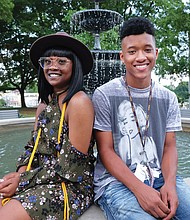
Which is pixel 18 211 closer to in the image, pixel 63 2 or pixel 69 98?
pixel 69 98

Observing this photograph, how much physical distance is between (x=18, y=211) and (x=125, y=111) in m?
0.89

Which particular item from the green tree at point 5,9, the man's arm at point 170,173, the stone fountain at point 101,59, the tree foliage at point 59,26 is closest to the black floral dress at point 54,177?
the man's arm at point 170,173

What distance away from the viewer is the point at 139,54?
1924 mm

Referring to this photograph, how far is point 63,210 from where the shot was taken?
1.70 meters

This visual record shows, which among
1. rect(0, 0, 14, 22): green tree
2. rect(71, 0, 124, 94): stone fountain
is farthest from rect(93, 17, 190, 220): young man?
rect(0, 0, 14, 22): green tree

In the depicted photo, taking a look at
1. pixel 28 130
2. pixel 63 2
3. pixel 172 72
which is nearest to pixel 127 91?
pixel 28 130

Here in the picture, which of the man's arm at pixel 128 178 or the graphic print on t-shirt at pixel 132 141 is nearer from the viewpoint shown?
the man's arm at pixel 128 178

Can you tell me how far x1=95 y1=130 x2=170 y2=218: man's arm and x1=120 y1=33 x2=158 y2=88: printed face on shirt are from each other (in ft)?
1.47

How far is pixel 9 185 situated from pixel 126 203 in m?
0.71

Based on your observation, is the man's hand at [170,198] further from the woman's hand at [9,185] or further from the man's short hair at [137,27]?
the man's short hair at [137,27]

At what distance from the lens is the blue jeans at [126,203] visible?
1608mm

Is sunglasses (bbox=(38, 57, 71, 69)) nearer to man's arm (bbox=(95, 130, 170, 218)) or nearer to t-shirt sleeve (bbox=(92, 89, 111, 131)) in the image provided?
t-shirt sleeve (bbox=(92, 89, 111, 131))

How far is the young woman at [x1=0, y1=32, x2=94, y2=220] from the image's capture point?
169cm

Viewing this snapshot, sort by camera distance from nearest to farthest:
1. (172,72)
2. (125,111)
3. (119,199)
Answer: (119,199) < (125,111) < (172,72)
